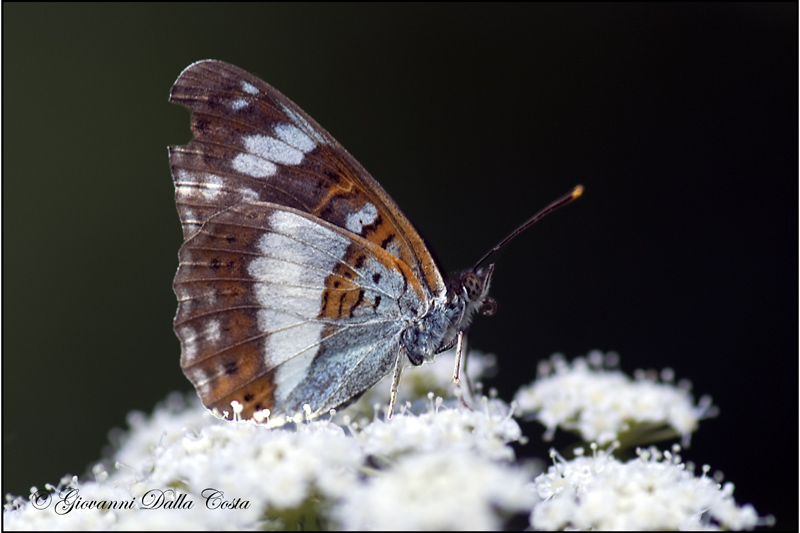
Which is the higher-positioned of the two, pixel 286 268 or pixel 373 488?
pixel 286 268

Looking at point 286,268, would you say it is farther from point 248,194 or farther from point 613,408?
point 613,408

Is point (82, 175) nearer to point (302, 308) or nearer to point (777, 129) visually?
point (302, 308)

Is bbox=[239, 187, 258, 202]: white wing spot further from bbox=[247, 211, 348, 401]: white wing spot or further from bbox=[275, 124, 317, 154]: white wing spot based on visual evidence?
bbox=[275, 124, 317, 154]: white wing spot

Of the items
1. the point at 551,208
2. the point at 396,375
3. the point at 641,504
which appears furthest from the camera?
the point at 396,375

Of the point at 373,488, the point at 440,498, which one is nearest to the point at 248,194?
the point at 373,488

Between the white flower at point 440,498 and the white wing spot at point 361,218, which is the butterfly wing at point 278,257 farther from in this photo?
the white flower at point 440,498

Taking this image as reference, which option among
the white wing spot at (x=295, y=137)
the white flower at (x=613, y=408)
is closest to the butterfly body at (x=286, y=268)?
the white wing spot at (x=295, y=137)

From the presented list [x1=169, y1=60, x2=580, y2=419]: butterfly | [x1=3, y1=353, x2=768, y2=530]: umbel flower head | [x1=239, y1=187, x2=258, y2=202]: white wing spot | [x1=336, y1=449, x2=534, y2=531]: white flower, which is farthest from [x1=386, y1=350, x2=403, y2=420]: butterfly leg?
[x1=336, y1=449, x2=534, y2=531]: white flower

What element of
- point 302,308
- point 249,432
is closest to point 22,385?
point 302,308
